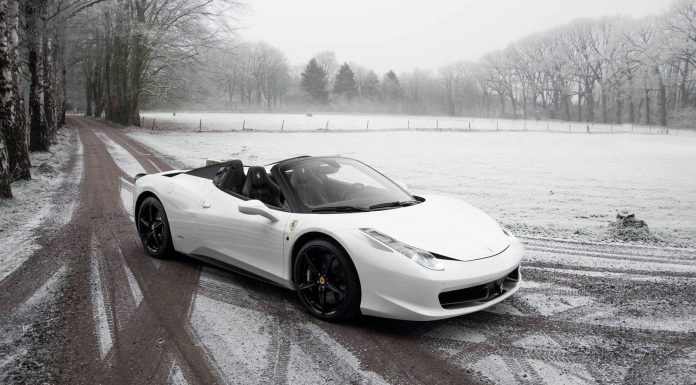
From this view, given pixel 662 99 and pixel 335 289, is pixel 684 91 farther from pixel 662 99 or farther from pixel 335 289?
pixel 335 289

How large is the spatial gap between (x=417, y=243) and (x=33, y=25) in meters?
16.8

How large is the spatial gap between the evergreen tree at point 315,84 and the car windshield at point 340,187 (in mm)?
109142

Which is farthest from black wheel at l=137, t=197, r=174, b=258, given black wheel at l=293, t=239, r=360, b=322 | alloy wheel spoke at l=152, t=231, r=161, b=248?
black wheel at l=293, t=239, r=360, b=322

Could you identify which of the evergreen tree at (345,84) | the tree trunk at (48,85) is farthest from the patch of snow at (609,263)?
the evergreen tree at (345,84)

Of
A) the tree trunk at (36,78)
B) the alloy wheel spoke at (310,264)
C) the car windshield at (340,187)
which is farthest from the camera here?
the tree trunk at (36,78)

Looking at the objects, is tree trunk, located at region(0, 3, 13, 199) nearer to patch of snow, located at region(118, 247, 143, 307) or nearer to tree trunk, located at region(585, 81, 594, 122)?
patch of snow, located at region(118, 247, 143, 307)

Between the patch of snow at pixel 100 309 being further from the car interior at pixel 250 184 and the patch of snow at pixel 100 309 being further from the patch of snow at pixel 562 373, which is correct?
the patch of snow at pixel 562 373

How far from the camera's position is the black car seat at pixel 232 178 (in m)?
5.14

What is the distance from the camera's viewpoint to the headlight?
12.0 feet

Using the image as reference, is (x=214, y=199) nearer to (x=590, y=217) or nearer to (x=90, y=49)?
(x=590, y=217)

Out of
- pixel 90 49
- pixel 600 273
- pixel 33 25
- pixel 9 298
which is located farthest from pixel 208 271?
pixel 90 49

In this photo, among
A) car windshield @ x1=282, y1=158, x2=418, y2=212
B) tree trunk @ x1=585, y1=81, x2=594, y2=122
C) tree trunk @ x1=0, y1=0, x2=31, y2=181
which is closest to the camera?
car windshield @ x1=282, y1=158, x2=418, y2=212

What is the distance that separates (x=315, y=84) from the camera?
11162 cm

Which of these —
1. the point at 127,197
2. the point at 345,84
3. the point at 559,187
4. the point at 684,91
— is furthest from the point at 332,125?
the point at 345,84
